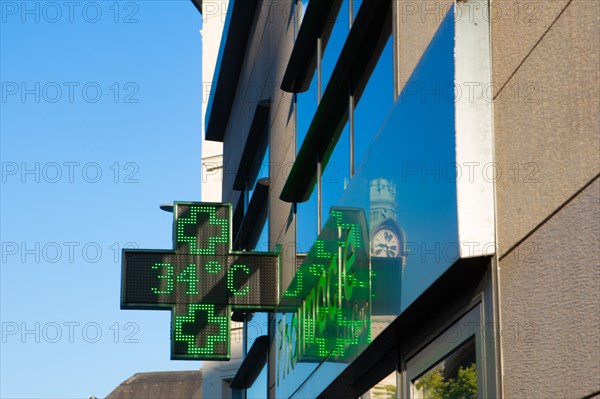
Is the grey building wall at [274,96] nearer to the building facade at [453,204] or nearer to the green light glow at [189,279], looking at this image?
the green light glow at [189,279]

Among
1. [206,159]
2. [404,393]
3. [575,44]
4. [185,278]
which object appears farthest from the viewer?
[206,159]

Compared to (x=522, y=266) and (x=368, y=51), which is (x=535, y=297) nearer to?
(x=522, y=266)

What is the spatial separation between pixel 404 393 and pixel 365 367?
978 millimetres

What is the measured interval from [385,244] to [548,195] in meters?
2.17

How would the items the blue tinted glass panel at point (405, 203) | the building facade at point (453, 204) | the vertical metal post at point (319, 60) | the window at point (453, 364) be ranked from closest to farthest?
the building facade at point (453, 204) → the window at point (453, 364) → the blue tinted glass panel at point (405, 203) → the vertical metal post at point (319, 60)

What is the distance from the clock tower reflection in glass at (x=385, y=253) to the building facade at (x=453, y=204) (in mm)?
18

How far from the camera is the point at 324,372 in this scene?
891cm

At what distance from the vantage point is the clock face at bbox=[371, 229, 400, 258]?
21.4 ft

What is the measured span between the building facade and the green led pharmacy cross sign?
1.13 m

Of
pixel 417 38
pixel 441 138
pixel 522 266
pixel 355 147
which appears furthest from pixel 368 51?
pixel 522 266

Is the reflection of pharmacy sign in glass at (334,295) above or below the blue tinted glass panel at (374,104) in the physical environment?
below

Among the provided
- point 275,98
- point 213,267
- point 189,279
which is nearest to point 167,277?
point 189,279

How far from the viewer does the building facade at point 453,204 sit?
4477 millimetres

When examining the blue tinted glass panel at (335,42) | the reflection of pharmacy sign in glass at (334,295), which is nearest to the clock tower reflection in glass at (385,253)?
the reflection of pharmacy sign in glass at (334,295)
